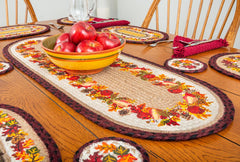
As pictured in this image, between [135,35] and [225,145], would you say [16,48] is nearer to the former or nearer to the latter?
[135,35]

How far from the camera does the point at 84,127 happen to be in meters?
0.46

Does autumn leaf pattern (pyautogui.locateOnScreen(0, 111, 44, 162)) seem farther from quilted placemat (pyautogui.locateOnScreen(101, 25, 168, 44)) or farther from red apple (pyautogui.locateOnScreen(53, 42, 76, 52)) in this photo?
quilted placemat (pyautogui.locateOnScreen(101, 25, 168, 44))

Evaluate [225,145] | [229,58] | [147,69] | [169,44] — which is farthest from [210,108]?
[169,44]

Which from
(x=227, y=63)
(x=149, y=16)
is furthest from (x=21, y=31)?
(x=227, y=63)

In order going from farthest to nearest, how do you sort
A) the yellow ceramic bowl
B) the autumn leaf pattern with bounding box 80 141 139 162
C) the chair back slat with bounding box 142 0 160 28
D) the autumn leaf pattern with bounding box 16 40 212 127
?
the chair back slat with bounding box 142 0 160 28 → the yellow ceramic bowl → the autumn leaf pattern with bounding box 16 40 212 127 → the autumn leaf pattern with bounding box 80 141 139 162

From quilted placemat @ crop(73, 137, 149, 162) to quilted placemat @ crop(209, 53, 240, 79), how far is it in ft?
1.59

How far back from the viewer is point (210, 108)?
0.52 meters

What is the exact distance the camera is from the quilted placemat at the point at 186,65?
748 mm

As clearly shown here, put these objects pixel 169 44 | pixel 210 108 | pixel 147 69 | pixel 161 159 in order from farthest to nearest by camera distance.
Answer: pixel 169 44, pixel 147 69, pixel 210 108, pixel 161 159

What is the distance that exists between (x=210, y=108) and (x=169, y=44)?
60 cm

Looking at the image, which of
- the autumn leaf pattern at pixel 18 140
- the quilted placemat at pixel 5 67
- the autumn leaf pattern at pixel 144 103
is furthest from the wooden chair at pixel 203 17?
the autumn leaf pattern at pixel 18 140

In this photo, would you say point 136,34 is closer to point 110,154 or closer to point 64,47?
point 64,47

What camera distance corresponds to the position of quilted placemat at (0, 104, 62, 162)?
1.22 ft

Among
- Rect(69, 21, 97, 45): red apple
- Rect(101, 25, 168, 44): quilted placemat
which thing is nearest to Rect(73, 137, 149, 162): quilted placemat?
Rect(69, 21, 97, 45): red apple
